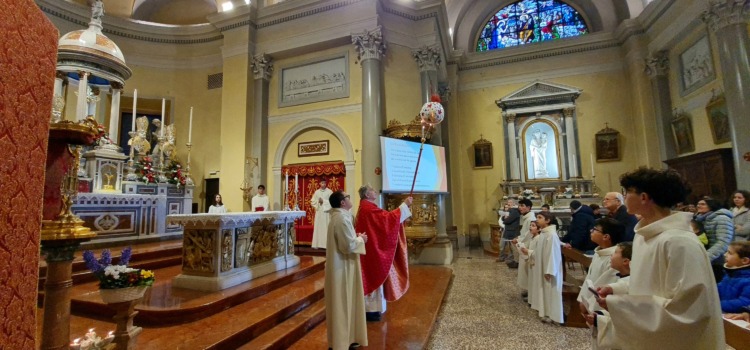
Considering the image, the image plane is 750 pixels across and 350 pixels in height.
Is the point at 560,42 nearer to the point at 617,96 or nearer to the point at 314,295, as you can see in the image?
the point at 617,96

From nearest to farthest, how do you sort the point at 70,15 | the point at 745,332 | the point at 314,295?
the point at 745,332, the point at 314,295, the point at 70,15

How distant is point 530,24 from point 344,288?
12.1 meters

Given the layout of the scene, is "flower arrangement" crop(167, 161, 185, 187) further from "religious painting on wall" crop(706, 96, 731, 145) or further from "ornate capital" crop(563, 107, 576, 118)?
"religious painting on wall" crop(706, 96, 731, 145)

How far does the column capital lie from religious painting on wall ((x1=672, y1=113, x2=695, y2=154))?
7.41 ft

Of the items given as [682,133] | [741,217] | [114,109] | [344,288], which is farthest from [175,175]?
[682,133]

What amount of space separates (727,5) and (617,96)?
3.43m

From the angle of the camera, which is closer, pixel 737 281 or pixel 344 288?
pixel 737 281

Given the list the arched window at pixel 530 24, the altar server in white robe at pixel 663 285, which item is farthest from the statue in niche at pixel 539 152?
the altar server in white robe at pixel 663 285

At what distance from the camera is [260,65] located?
333 inches

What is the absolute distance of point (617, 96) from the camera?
997 cm

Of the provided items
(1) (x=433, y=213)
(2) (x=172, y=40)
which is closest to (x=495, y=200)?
(1) (x=433, y=213)

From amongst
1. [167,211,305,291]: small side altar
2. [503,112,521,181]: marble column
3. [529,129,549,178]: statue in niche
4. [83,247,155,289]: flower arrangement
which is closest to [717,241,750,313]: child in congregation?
[83,247,155,289]: flower arrangement

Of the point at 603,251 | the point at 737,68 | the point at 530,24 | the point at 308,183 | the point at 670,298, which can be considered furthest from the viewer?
the point at 530,24

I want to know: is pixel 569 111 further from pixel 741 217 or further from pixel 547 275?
pixel 547 275
